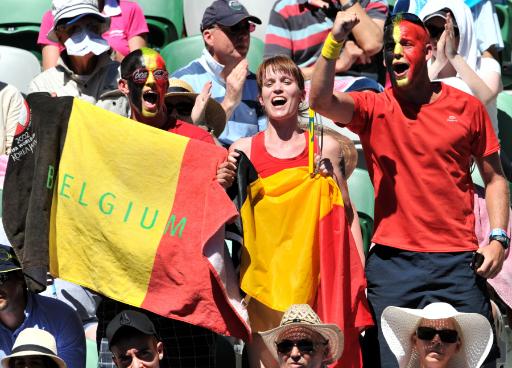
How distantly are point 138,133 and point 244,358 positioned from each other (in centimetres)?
117

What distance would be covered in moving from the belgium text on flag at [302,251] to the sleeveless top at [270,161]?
0.27ft

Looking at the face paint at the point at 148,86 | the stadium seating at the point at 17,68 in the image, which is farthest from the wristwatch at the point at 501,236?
the stadium seating at the point at 17,68

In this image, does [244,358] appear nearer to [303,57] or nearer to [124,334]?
[124,334]

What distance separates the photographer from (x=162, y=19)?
10.8 meters

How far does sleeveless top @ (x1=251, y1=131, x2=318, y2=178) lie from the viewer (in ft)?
21.8

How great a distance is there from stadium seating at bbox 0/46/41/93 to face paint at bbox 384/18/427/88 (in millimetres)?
3785

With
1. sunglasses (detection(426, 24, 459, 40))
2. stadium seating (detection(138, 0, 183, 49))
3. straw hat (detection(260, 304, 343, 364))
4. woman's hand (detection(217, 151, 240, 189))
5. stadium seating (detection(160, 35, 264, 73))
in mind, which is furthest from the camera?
stadium seating (detection(138, 0, 183, 49))

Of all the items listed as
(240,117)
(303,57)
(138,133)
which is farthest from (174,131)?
(303,57)

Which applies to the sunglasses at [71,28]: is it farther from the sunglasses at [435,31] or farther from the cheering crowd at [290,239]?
the sunglasses at [435,31]

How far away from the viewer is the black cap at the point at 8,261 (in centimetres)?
664

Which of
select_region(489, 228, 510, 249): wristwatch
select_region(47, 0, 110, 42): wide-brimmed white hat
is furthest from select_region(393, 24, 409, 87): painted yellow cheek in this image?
select_region(47, 0, 110, 42): wide-brimmed white hat

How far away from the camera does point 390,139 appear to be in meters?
6.48

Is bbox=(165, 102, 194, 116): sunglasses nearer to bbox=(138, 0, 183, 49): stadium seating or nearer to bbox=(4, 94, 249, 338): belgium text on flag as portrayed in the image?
bbox=(4, 94, 249, 338): belgium text on flag

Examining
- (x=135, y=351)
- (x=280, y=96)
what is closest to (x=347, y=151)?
(x=280, y=96)
